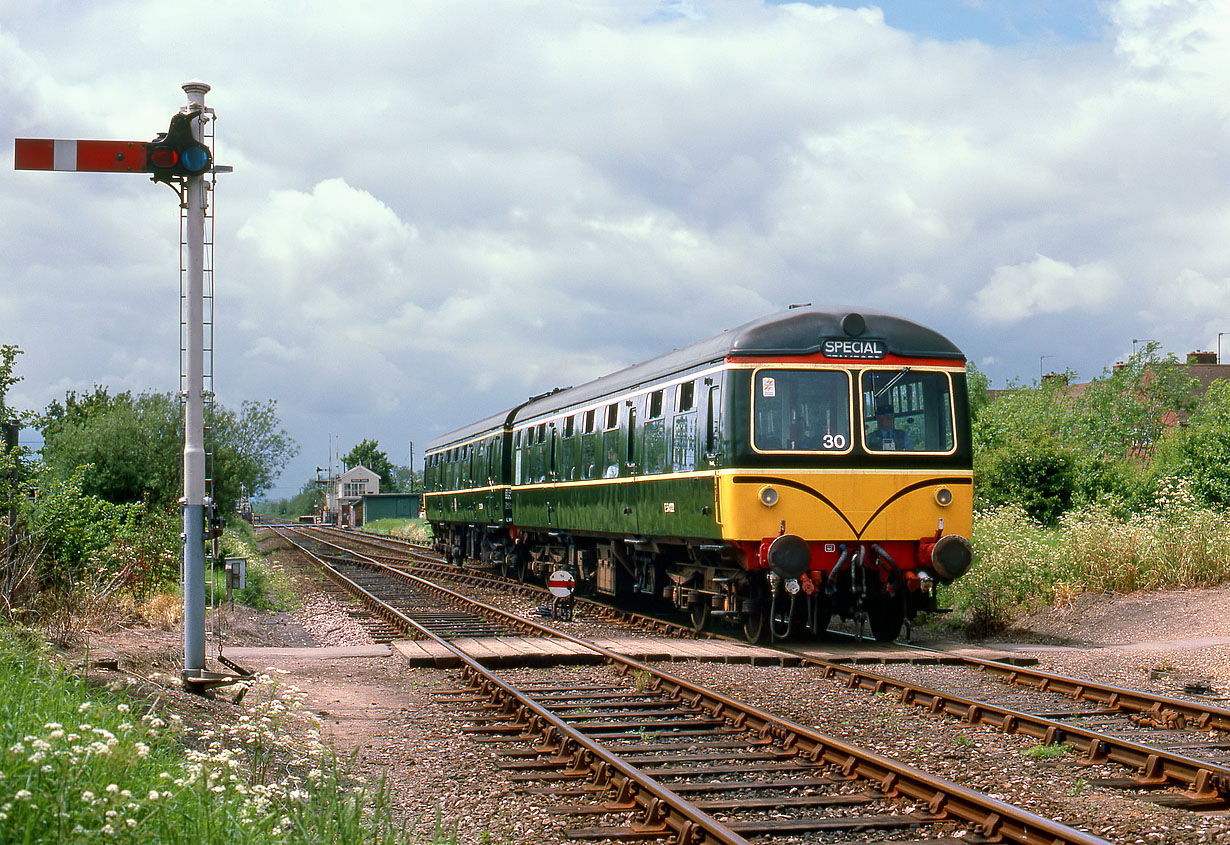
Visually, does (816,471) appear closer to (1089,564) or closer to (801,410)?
(801,410)

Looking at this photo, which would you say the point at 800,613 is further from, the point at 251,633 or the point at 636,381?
the point at 251,633

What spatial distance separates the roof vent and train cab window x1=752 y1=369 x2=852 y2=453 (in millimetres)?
460

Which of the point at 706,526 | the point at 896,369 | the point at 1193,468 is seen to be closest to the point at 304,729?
the point at 706,526

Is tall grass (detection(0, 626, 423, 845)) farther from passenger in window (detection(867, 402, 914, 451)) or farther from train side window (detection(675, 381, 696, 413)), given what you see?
train side window (detection(675, 381, 696, 413))

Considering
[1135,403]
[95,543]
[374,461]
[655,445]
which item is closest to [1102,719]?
[655,445]

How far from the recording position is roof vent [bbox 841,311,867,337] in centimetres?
1331

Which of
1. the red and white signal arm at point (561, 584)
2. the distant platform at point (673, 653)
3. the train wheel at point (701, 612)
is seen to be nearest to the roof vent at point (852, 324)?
the distant platform at point (673, 653)

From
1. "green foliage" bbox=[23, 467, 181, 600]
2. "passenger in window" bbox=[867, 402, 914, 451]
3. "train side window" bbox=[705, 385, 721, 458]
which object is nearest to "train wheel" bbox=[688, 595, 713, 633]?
"train side window" bbox=[705, 385, 721, 458]

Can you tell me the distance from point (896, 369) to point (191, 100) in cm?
748

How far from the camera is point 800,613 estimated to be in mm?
13750

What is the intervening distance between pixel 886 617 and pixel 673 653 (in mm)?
3007

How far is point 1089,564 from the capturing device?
17.2m

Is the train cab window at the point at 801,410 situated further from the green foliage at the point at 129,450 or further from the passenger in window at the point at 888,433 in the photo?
the green foliage at the point at 129,450

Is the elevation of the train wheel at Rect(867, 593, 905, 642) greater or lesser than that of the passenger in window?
lesser
